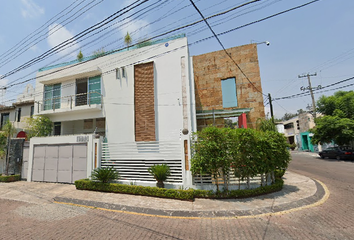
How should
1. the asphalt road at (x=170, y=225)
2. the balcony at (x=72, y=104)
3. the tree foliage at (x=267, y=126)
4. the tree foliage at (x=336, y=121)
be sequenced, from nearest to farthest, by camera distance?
the asphalt road at (x=170, y=225)
the tree foliage at (x=267, y=126)
the balcony at (x=72, y=104)
the tree foliage at (x=336, y=121)

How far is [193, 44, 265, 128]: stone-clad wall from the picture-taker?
530 inches

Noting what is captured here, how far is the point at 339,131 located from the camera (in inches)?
726

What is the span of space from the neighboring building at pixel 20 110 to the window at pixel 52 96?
415cm

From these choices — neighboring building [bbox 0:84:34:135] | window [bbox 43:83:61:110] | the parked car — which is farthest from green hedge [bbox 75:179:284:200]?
the parked car

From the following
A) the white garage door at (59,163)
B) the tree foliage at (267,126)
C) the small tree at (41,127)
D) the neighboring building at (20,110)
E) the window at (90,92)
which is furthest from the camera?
the neighboring building at (20,110)

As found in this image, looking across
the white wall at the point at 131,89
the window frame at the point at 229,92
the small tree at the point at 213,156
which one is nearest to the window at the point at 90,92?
the white wall at the point at 131,89

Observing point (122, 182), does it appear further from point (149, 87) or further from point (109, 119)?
point (149, 87)

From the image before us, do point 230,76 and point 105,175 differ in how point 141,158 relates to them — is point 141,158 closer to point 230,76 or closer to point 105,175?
point 105,175

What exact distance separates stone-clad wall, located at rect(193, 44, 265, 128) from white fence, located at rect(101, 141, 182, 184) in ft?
21.4

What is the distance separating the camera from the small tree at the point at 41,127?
42.9 feet

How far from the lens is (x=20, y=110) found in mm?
17766

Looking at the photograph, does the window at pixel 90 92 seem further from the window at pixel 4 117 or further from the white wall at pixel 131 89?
the window at pixel 4 117

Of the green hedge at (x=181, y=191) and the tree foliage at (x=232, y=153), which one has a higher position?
the tree foliage at (x=232, y=153)

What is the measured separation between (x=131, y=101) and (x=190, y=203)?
7584mm
